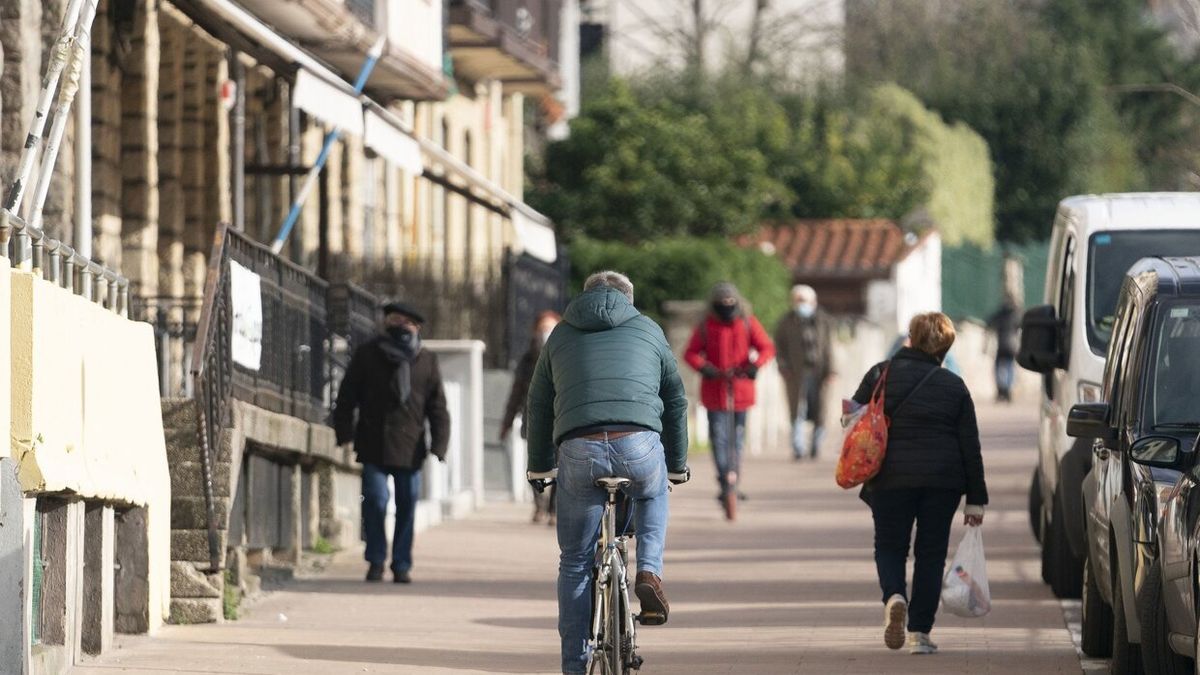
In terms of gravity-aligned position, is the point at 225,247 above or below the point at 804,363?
below

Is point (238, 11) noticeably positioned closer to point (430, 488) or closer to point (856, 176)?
point (430, 488)

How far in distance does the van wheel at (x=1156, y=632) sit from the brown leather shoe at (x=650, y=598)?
1783 mm

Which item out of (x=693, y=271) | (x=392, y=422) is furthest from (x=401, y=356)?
(x=693, y=271)

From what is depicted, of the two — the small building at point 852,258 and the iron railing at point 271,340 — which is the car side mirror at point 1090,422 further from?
the small building at point 852,258

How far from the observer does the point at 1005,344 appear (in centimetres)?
4500

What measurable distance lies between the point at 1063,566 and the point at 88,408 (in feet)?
19.7

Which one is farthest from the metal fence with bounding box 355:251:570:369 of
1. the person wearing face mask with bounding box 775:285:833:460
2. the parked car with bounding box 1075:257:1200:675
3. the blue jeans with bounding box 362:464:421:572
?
the parked car with bounding box 1075:257:1200:675

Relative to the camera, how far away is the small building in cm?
5203

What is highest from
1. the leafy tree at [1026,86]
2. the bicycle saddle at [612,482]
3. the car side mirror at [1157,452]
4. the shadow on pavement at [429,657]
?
the leafy tree at [1026,86]

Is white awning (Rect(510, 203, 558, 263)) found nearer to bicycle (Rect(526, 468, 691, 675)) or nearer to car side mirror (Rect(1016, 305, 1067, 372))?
car side mirror (Rect(1016, 305, 1067, 372))

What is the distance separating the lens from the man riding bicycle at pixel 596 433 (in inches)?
405

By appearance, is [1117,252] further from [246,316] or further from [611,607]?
[611,607]

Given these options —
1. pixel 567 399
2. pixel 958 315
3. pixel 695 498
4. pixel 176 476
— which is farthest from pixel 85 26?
pixel 958 315

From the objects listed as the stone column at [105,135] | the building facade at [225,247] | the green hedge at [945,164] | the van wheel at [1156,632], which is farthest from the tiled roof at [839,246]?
the van wheel at [1156,632]
